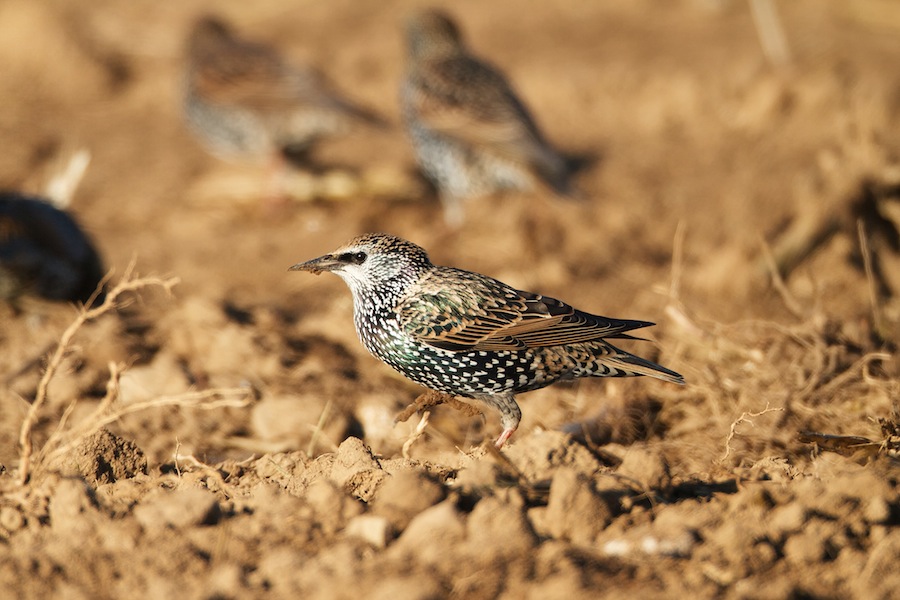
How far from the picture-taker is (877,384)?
197 inches

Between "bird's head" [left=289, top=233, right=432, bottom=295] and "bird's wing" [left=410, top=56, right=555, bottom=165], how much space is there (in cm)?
418

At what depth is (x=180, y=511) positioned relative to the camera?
3627mm

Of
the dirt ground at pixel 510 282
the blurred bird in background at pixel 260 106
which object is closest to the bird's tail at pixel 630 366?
the dirt ground at pixel 510 282

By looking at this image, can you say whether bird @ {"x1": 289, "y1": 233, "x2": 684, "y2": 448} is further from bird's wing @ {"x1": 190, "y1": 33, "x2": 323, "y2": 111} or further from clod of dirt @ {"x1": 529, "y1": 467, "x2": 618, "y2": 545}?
bird's wing @ {"x1": 190, "y1": 33, "x2": 323, "y2": 111}

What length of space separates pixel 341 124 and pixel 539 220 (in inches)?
80.9

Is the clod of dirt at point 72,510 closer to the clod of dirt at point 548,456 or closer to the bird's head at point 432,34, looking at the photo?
the clod of dirt at point 548,456

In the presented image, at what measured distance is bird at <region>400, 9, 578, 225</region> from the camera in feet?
29.5

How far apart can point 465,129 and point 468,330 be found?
184 inches

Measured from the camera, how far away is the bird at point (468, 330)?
184 inches

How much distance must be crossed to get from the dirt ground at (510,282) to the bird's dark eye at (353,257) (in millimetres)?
808

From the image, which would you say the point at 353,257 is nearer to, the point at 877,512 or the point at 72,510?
the point at 72,510

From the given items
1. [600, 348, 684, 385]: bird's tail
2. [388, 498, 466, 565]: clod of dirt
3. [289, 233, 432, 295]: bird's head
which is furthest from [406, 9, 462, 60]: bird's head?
[388, 498, 466, 565]: clod of dirt

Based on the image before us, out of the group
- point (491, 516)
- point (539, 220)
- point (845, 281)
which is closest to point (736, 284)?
point (845, 281)

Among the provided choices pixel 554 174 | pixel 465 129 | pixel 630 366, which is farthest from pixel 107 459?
pixel 465 129
